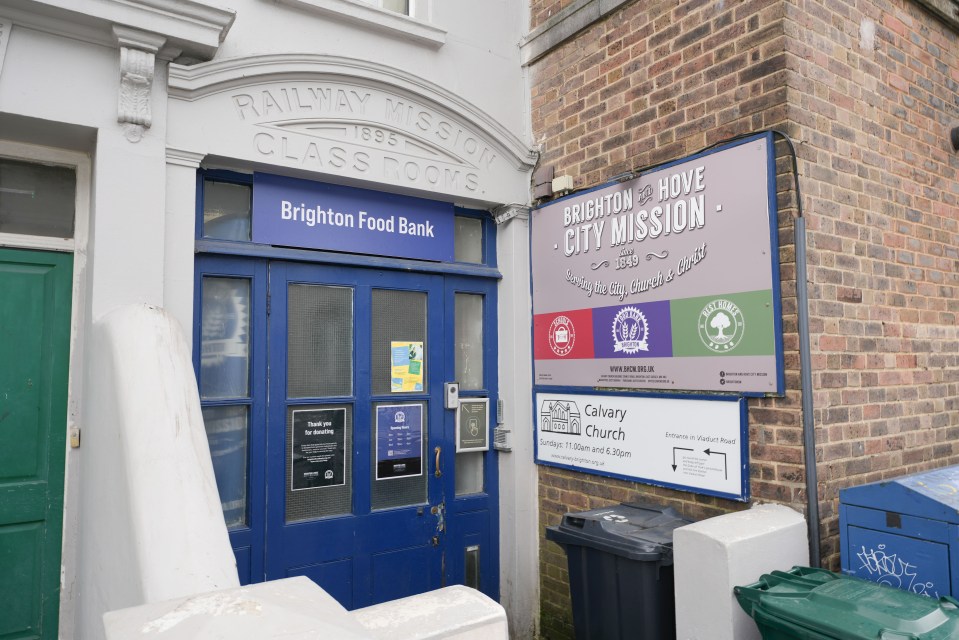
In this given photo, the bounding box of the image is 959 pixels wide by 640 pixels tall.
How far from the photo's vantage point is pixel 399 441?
183 inches

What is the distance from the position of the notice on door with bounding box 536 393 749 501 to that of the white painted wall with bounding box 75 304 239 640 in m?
2.62

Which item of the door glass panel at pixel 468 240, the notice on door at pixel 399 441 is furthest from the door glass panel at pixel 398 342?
the door glass panel at pixel 468 240

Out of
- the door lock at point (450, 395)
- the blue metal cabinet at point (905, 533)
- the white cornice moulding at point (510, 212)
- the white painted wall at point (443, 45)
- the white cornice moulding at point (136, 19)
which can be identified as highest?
the white painted wall at point (443, 45)

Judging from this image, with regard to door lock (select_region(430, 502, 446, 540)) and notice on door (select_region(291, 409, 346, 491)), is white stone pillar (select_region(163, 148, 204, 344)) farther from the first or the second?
door lock (select_region(430, 502, 446, 540))

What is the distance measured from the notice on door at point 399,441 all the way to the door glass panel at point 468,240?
1.25 meters

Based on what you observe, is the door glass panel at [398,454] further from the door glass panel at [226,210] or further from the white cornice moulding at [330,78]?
the white cornice moulding at [330,78]

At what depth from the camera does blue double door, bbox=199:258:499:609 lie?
13.6 ft

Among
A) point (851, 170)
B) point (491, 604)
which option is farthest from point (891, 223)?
point (491, 604)

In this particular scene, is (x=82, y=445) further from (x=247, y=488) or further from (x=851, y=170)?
(x=851, y=170)

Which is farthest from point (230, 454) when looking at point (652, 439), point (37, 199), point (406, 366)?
point (652, 439)

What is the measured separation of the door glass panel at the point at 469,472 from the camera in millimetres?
5020

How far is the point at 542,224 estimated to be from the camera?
5.13 meters

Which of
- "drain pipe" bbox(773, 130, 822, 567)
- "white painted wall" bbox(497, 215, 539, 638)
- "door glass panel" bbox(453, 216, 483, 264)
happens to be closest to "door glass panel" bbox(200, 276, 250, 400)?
"door glass panel" bbox(453, 216, 483, 264)

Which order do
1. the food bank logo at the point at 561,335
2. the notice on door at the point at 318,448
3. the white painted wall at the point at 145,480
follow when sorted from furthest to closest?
the food bank logo at the point at 561,335
the notice on door at the point at 318,448
the white painted wall at the point at 145,480
